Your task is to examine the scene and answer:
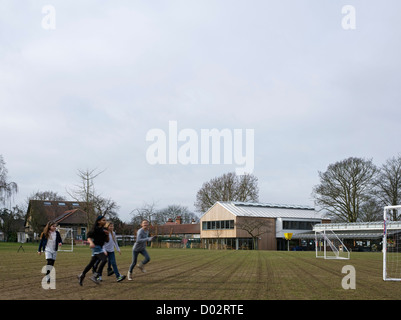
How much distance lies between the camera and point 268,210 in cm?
7788

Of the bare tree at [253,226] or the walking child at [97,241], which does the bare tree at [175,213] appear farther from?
the walking child at [97,241]

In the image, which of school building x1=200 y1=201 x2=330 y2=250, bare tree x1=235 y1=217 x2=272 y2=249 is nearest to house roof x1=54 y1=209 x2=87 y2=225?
school building x1=200 y1=201 x2=330 y2=250

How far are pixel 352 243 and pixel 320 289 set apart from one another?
55183mm

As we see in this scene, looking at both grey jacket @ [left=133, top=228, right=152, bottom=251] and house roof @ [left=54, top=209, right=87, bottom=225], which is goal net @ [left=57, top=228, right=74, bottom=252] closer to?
house roof @ [left=54, top=209, right=87, bottom=225]

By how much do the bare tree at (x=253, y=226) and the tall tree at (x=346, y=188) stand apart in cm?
1191

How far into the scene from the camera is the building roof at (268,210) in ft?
240

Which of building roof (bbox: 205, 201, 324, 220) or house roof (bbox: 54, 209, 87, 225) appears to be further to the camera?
house roof (bbox: 54, 209, 87, 225)

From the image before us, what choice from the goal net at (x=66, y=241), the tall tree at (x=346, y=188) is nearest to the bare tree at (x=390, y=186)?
the tall tree at (x=346, y=188)

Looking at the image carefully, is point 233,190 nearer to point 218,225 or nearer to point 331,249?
point 218,225

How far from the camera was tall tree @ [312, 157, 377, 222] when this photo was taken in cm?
6000

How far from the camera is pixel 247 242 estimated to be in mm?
72875

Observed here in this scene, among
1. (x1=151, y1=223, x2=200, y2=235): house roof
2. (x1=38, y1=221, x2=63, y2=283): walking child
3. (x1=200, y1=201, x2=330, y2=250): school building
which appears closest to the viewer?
(x1=38, y1=221, x2=63, y2=283): walking child

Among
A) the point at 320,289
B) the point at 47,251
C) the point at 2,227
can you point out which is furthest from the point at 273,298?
the point at 2,227
